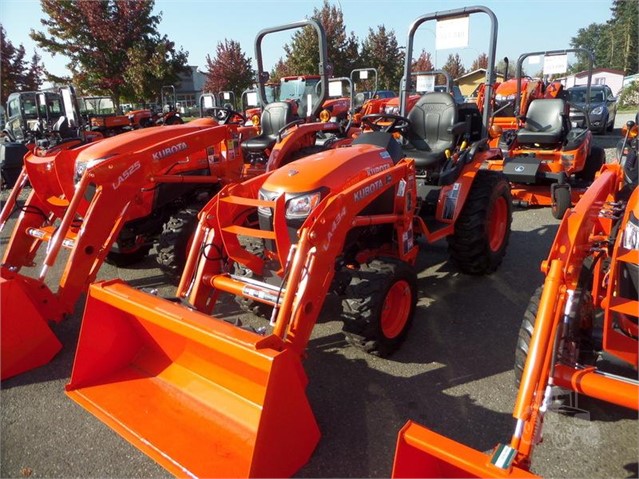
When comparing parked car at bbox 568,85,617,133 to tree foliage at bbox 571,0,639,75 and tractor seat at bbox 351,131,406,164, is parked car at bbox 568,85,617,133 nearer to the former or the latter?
tractor seat at bbox 351,131,406,164

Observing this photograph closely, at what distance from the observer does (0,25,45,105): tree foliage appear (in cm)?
2089

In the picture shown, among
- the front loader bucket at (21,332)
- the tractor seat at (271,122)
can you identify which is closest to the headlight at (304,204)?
the front loader bucket at (21,332)

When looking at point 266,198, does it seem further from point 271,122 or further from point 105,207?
point 271,122

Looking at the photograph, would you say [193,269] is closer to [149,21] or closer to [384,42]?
[149,21]

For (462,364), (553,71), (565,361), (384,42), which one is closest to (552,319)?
(565,361)

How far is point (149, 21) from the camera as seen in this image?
877 inches

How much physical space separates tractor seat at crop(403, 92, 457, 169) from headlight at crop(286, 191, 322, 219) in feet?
6.46

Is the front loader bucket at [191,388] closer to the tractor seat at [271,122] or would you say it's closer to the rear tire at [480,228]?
the rear tire at [480,228]

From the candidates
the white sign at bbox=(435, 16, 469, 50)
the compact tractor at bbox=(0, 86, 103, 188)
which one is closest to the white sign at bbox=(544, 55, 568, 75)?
the white sign at bbox=(435, 16, 469, 50)

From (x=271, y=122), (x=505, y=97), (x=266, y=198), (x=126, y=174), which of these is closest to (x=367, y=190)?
(x=266, y=198)

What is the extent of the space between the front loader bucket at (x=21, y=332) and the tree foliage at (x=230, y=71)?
1033 inches

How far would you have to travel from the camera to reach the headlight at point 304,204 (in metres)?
3.01

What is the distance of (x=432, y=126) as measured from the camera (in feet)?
16.2

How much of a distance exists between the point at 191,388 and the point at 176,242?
1.97 metres
